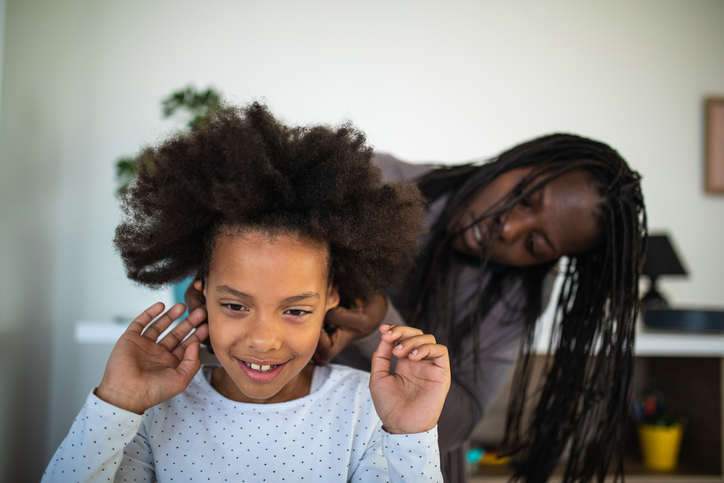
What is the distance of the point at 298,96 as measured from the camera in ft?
7.14

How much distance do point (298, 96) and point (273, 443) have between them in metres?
1.62

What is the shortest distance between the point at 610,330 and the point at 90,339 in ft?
4.76

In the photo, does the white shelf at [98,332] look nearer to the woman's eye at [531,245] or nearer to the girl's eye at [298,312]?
the girl's eye at [298,312]

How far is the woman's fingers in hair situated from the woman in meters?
0.18

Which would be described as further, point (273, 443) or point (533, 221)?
point (533, 221)

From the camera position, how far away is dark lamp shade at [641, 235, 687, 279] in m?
1.98

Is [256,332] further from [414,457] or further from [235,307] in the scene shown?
[414,457]

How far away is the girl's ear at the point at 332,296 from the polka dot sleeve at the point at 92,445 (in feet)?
1.25

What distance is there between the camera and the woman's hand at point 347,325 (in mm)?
980

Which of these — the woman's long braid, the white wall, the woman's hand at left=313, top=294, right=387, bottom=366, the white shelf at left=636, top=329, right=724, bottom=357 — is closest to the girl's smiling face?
the woman's hand at left=313, top=294, right=387, bottom=366

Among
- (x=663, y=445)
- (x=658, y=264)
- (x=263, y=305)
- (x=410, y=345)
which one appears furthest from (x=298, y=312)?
(x=663, y=445)

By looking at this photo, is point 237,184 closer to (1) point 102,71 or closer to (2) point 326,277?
(2) point 326,277

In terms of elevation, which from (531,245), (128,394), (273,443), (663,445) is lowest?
(663,445)

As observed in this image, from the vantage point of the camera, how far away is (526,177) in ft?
3.96
